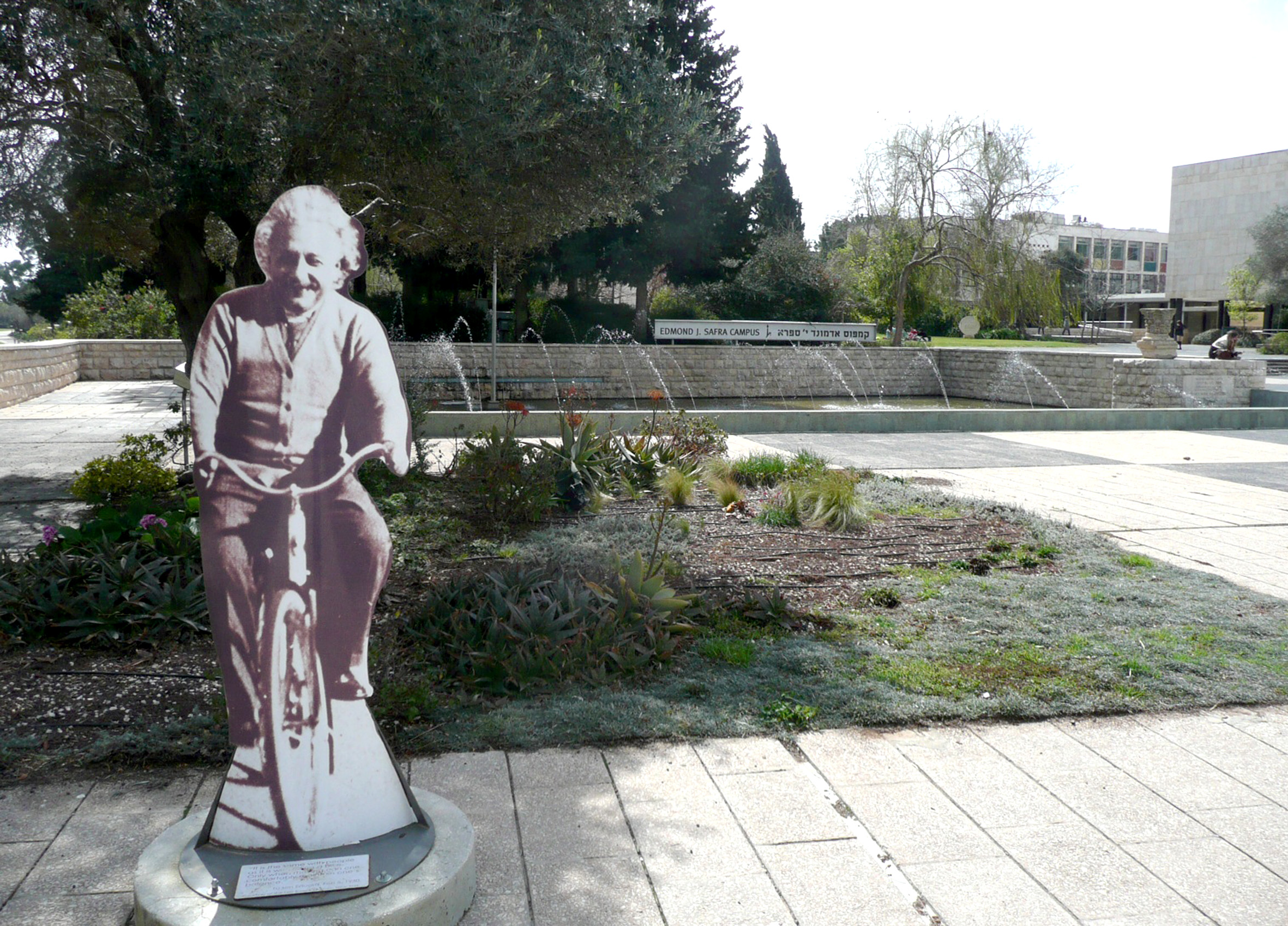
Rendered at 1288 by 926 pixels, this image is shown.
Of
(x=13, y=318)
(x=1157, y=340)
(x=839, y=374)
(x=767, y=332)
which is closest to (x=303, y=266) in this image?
(x=1157, y=340)

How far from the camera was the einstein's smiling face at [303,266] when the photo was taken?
2557 millimetres

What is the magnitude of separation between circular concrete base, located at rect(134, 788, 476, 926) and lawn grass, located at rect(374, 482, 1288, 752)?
1.00 meters

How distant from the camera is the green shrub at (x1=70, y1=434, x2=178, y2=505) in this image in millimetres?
7293

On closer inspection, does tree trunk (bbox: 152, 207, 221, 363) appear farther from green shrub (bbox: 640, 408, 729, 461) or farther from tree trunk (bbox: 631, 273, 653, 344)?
tree trunk (bbox: 631, 273, 653, 344)

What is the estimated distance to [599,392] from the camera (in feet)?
67.1

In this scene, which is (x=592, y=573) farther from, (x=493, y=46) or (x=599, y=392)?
(x=599, y=392)

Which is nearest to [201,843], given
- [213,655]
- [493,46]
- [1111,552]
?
[213,655]

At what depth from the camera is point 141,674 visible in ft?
13.5

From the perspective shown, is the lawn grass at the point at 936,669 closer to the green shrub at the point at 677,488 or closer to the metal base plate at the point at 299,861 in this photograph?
the metal base plate at the point at 299,861

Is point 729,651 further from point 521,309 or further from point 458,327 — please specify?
point 521,309

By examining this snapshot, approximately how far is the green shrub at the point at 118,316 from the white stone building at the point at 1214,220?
54857mm

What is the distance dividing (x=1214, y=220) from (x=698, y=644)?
6460 cm

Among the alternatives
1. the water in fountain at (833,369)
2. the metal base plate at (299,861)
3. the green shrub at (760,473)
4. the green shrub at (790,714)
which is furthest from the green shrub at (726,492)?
the water in fountain at (833,369)

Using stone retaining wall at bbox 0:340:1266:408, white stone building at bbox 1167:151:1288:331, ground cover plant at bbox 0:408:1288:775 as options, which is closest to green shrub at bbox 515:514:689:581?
ground cover plant at bbox 0:408:1288:775
